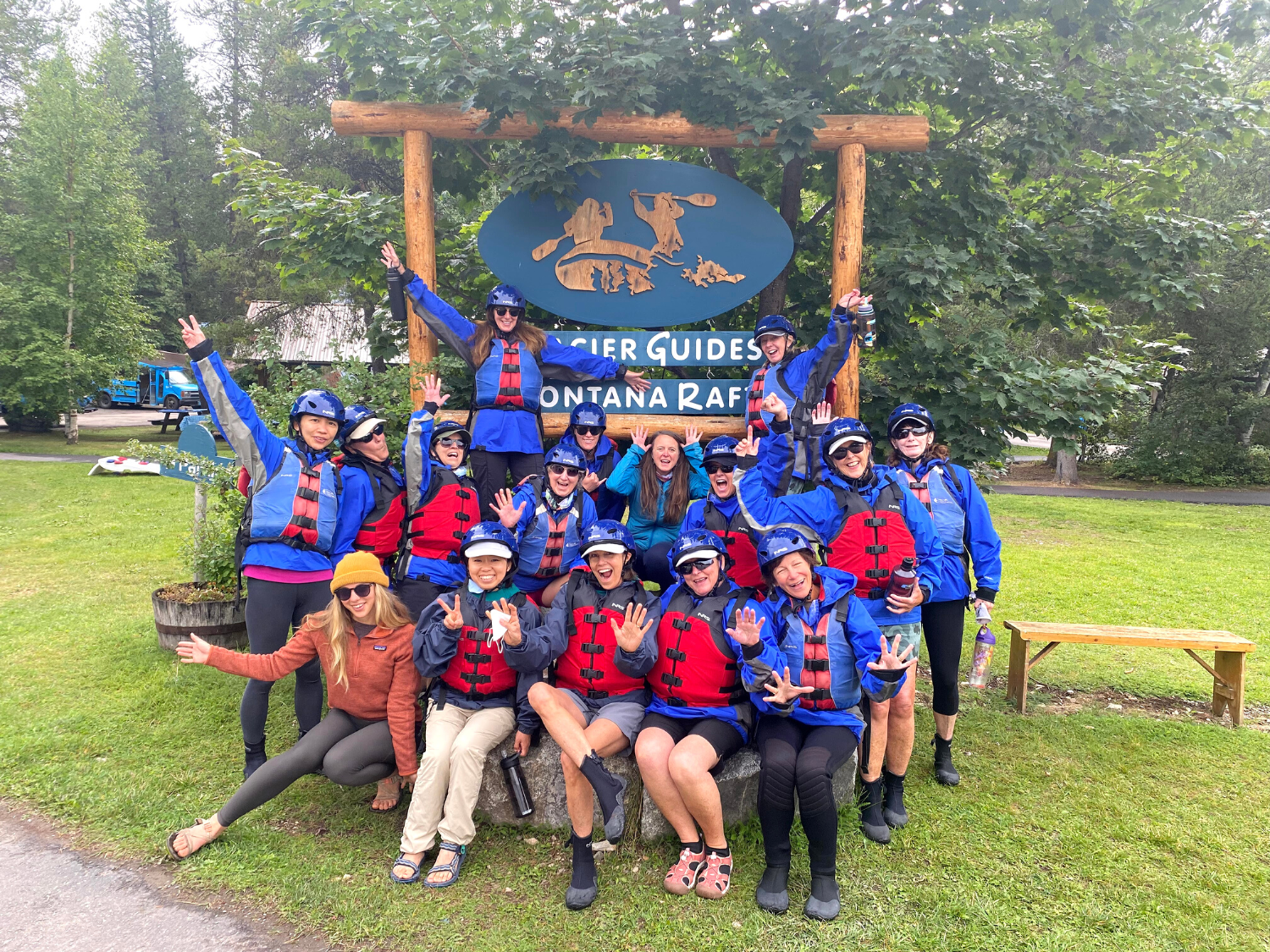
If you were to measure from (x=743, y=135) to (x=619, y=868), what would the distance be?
4.42 m

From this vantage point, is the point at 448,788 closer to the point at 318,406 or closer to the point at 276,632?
the point at 276,632

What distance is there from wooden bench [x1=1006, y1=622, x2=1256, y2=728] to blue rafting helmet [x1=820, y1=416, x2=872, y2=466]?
9.13ft

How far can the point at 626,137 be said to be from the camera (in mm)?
5457

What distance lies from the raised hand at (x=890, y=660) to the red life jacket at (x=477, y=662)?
178cm

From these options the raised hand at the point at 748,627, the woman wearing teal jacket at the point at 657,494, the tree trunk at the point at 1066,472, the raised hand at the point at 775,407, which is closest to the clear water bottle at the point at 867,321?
the raised hand at the point at 775,407

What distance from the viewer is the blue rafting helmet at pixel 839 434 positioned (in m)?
4.35

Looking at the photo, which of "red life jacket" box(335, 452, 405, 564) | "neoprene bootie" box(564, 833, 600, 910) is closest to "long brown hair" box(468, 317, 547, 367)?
"red life jacket" box(335, 452, 405, 564)

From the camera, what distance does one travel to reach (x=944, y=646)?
470 centimetres

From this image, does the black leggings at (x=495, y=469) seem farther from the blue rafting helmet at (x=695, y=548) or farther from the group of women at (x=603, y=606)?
the blue rafting helmet at (x=695, y=548)

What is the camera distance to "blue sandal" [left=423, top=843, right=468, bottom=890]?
376cm

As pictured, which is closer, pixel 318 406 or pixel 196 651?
pixel 196 651

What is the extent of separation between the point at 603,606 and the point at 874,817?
1843mm

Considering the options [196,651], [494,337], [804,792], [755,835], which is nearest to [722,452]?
[494,337]

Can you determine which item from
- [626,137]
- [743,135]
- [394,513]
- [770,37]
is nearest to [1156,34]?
[770,37]
